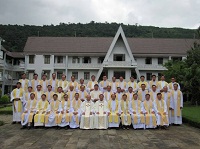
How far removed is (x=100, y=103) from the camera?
12000 millimetres

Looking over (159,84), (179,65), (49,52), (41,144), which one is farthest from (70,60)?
(41,144)

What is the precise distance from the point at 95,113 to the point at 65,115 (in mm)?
1421

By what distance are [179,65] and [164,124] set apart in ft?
52.5

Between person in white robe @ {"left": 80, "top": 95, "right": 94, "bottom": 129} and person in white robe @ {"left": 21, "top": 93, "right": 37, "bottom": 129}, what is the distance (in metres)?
2.35

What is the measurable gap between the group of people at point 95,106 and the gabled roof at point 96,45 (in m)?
26.1

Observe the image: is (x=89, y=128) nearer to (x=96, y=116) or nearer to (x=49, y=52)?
(x=96, y=116)

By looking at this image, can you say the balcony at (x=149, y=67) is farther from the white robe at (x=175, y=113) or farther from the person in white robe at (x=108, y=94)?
the person in white robe at (x=108, y=94)

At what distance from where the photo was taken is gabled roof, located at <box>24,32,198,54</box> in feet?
129

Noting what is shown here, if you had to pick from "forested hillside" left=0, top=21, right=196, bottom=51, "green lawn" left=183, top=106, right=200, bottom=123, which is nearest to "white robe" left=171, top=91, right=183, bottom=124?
"green lawn" left=183, top=106, right=200, bottom=123

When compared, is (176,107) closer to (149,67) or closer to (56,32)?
(149,67)

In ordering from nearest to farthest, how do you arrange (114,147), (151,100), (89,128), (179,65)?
(114,147) → (89,128) → (151,100) → (179,65)

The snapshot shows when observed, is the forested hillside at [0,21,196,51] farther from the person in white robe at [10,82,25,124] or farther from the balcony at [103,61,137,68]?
the person in white robe at [10,82,25,124]

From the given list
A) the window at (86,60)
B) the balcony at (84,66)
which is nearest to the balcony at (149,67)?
the balcony at (84,66)

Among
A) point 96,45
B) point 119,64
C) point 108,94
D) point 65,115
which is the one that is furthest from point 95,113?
point 96,45
